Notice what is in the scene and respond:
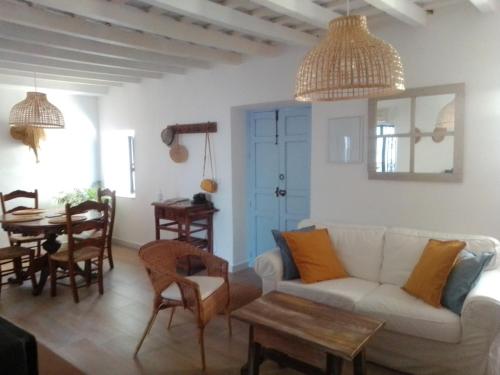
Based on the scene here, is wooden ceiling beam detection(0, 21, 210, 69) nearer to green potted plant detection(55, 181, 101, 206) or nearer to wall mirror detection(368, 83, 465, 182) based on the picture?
wall mirror detection(368, 83, 465, 182)

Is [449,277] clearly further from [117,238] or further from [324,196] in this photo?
[117,238]

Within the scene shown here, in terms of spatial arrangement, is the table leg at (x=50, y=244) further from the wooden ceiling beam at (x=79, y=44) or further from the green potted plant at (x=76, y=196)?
the wooden ceiling beam at (x=79, y=44)

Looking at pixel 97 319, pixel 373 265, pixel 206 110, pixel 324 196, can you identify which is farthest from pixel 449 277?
pixel 206 110

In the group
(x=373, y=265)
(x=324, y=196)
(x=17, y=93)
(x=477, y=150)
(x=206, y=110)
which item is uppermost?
(x=17, y=93)

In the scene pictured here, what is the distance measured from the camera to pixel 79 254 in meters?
3.86

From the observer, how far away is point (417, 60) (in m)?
3.08

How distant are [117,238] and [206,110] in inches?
110

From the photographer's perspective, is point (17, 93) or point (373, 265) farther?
point (17, 93)

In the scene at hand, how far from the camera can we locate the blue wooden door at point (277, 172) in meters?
4.18

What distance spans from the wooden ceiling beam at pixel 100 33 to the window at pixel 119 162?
2.58 meters

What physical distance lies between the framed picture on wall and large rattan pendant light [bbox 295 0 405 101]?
157 centimetres

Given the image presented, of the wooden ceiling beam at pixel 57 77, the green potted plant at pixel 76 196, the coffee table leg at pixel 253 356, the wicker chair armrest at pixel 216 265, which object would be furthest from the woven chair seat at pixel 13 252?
the coffee table leg at pixel 253 356

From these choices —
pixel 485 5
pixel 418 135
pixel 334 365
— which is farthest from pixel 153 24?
pixel 334 365

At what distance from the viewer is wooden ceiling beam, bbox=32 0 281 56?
8.27 ft
